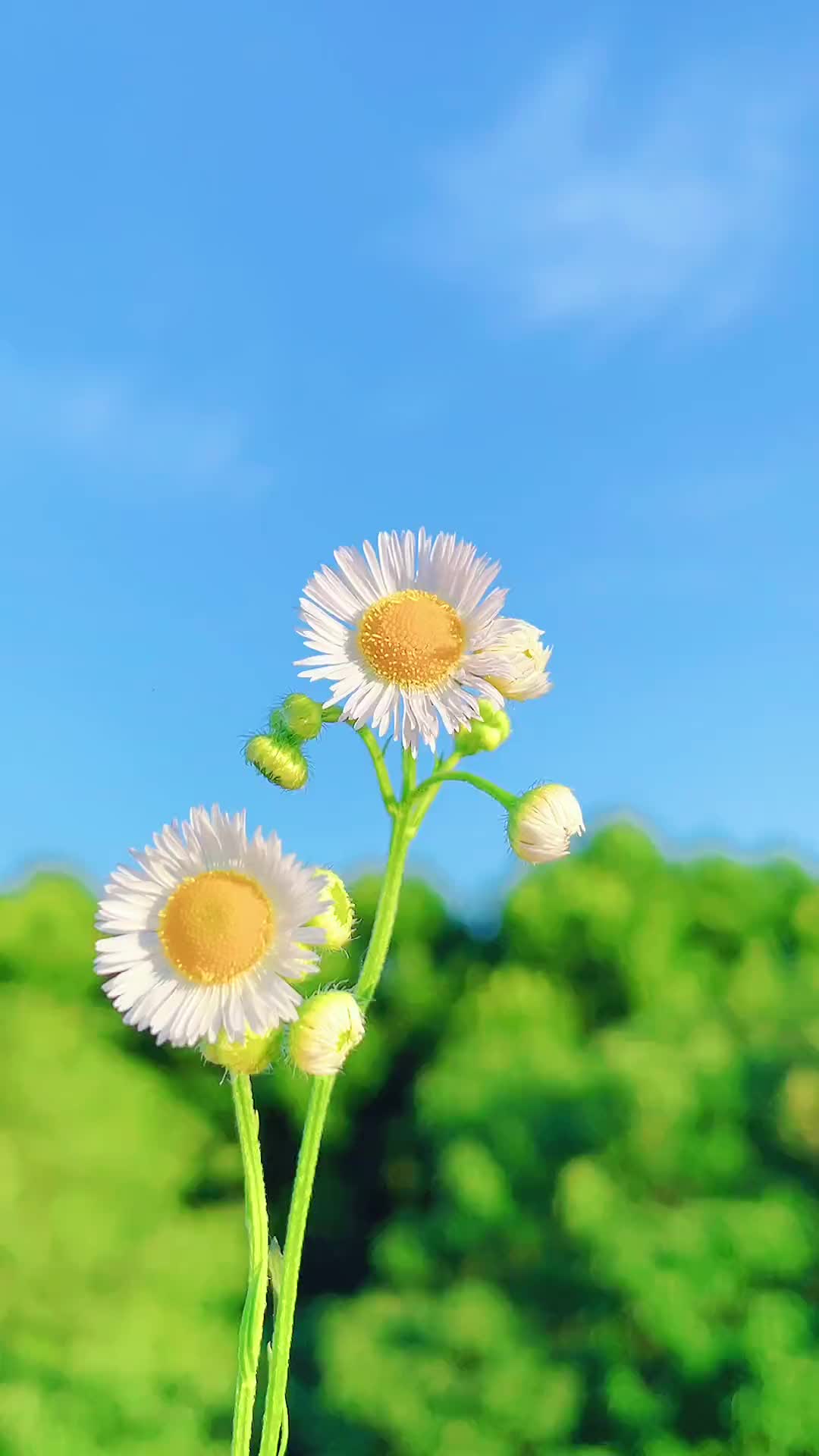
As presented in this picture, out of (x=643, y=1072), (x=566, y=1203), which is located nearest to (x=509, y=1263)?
(x=566, y=1203)

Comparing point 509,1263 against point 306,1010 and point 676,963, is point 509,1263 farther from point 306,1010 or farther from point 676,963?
point 306,1010

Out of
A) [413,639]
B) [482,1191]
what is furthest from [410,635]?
[482,1191]

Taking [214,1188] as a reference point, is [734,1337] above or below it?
below

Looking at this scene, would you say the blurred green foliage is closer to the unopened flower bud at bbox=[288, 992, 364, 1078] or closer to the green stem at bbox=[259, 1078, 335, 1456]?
the green stem at bbox=[259, 1078, 335, 1456]

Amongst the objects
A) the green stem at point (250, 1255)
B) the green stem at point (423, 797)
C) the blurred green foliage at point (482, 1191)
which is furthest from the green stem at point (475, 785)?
the blurred green foliage at point (482, 1191)

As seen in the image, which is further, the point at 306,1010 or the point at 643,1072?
the point at 643,1072

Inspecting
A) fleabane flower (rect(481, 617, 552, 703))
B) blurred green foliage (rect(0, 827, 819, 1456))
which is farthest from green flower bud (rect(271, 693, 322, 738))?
blurred green foliage (rect(0, 827, 819, 1456))
